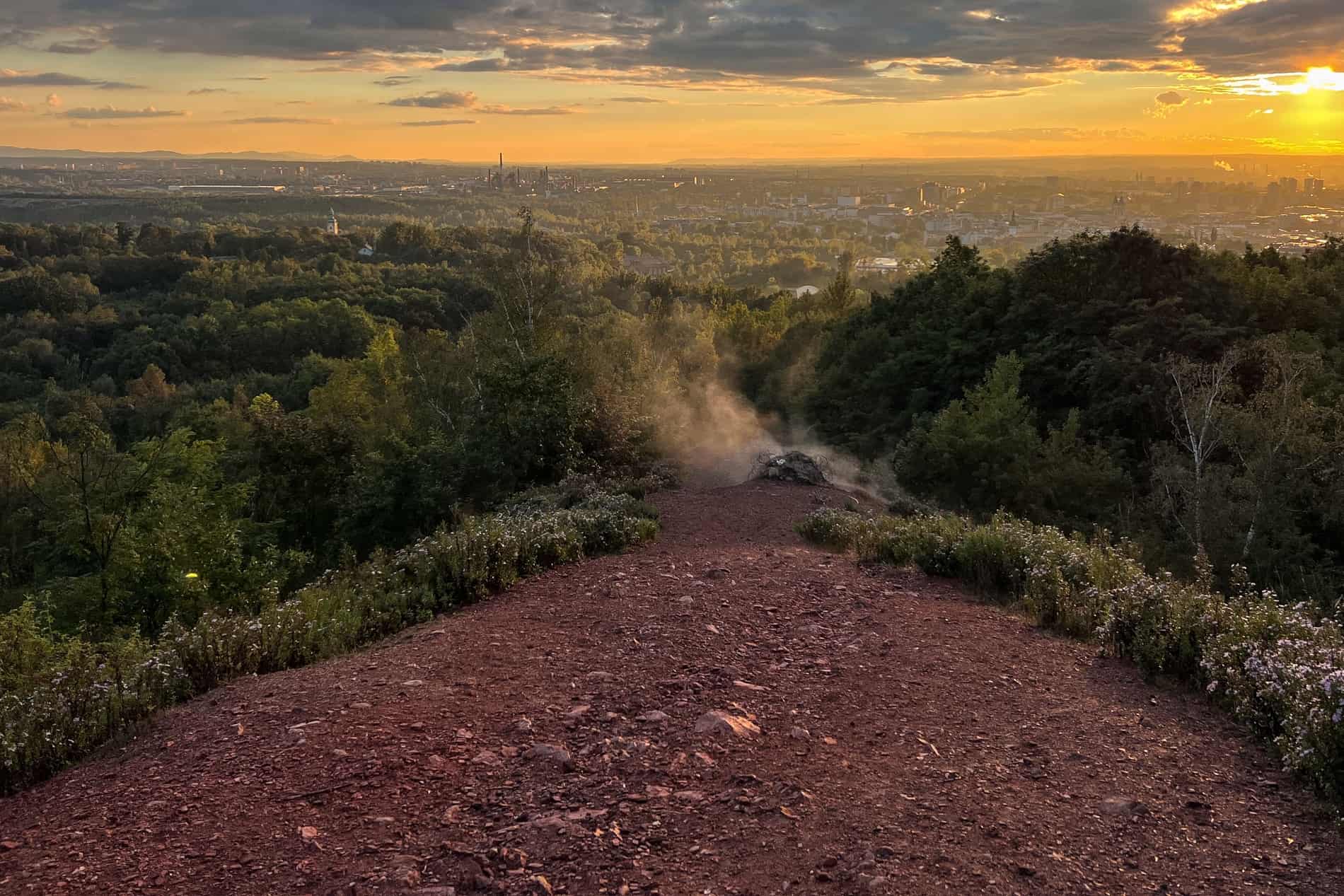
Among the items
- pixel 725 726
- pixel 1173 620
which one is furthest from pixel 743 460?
pixel 725 726

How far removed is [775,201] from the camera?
148 m

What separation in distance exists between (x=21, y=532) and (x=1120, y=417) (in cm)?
3298

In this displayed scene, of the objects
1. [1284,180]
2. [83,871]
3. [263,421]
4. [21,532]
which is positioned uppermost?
[1284,180]

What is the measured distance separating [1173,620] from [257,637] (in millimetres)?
6264

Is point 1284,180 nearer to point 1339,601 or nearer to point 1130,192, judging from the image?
point 1130,192

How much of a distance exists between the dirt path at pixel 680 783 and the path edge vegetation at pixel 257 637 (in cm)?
28

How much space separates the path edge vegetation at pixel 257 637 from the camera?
462cm

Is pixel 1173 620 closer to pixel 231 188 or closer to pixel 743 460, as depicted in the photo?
pixel 743 460

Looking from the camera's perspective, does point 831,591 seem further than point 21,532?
No

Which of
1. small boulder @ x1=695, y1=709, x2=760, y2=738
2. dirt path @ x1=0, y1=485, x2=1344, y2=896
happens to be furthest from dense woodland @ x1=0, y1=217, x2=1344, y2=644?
small boulder @ x1=695, y1=709, x2=760, y2=738

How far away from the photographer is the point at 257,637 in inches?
232

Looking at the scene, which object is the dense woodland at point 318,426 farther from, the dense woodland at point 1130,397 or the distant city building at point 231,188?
the distant city building at point 231,188

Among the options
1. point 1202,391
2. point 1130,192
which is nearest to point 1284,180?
point 1130,192

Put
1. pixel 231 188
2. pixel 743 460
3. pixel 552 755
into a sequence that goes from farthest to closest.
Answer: pixel 231 188, pixel 743 460, pixel 552 755
